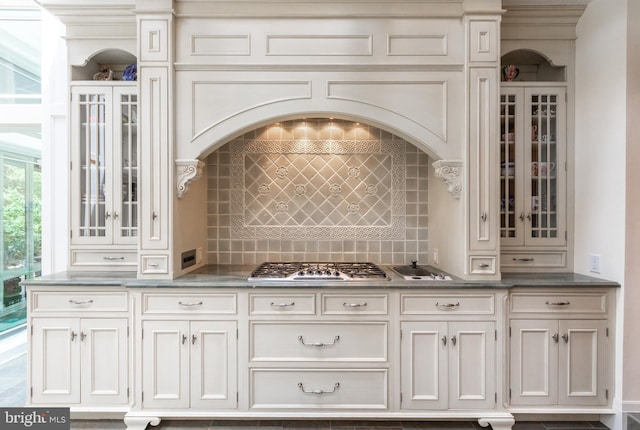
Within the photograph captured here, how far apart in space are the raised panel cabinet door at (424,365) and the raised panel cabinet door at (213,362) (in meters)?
1.16

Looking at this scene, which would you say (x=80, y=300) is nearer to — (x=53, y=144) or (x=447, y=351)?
(x=53, y=144)

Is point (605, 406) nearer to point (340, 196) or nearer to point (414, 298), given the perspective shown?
point (414, 298)

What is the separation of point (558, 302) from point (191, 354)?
2.55 m

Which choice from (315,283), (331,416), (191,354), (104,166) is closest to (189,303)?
(191,354)

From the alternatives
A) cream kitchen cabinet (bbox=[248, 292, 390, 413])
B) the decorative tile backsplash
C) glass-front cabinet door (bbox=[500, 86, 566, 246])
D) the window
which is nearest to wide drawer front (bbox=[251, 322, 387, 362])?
cream kitchen cabinet (bbox=[248, 292, 390, 413])

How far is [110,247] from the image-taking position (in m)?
2.74

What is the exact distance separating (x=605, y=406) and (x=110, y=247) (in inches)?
150

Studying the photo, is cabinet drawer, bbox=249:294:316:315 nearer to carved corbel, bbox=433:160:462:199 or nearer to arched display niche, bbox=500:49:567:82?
carved corbel, bbox=433:160:462:199

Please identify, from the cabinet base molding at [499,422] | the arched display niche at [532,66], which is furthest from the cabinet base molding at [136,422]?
the arched display niche at [532,66]

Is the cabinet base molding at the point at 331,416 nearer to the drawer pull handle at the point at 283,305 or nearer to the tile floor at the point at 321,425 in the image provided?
the tile floor at the point at 321,425

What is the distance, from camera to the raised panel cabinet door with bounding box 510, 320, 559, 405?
2381 millimetres

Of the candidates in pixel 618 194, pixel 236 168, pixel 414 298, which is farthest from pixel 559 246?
pixel 236 168

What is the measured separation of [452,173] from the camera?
97.7 inches

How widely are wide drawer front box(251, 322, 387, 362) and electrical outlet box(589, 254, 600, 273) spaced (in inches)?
63.4
